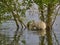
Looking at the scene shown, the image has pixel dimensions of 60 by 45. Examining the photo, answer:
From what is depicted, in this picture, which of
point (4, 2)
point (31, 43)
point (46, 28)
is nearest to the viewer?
point (31, 43)

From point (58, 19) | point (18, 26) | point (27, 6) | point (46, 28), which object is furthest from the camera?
point (58, 19)

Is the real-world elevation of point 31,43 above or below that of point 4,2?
below

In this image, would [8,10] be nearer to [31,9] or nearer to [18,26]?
[31,9]

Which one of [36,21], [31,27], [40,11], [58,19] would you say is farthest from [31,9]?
[58,19]

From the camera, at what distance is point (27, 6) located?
549 inches

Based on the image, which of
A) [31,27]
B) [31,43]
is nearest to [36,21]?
[31,27]

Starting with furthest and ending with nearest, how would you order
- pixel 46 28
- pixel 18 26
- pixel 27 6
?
pixel 18 26 → pixel 46 28 → pixel 27 6

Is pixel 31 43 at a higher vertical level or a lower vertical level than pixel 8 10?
lower

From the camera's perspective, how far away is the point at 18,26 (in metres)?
17.2

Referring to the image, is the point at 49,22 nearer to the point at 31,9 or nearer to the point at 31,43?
the point at 31,9

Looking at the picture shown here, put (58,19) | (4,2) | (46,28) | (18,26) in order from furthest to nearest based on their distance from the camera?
(58,19) → (18,26) → (46,28) → (4,2)

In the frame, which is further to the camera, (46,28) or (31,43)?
(46,28)

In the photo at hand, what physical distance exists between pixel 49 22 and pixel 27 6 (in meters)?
2.05

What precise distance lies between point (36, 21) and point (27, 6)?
165 inches
